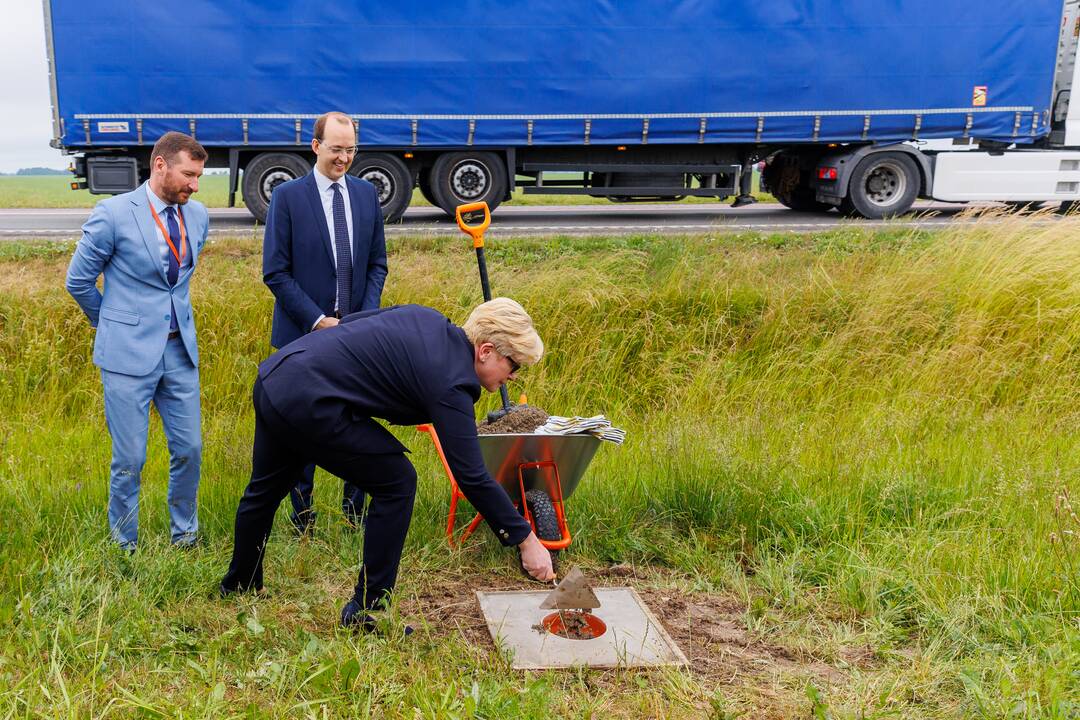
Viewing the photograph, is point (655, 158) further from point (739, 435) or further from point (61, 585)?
point (61, 585)

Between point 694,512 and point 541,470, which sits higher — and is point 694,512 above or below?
below

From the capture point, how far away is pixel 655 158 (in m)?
15.0

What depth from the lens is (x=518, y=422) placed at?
429 cm

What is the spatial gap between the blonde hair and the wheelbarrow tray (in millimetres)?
878

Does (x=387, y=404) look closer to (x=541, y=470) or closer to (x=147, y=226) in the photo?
(x=541, y=470)

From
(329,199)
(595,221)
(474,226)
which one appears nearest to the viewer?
(329,199)

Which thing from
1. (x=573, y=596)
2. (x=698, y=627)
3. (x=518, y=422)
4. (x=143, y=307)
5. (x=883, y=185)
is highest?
(x=883, y=185)

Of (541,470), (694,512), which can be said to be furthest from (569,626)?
(694,512)

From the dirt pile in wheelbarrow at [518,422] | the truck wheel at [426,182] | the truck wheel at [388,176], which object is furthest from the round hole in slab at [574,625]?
the truck wheel at [426,182]

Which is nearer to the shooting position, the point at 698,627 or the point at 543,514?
the point at 698,627

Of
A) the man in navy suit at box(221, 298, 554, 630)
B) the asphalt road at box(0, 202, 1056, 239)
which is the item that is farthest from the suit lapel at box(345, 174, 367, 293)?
the asphalt road at box(0, 202, 1056, 239)

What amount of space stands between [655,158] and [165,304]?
1168 cm

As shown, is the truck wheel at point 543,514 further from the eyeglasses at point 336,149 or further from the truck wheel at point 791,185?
the truck wheel at point 791,185

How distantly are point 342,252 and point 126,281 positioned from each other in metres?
0.98
